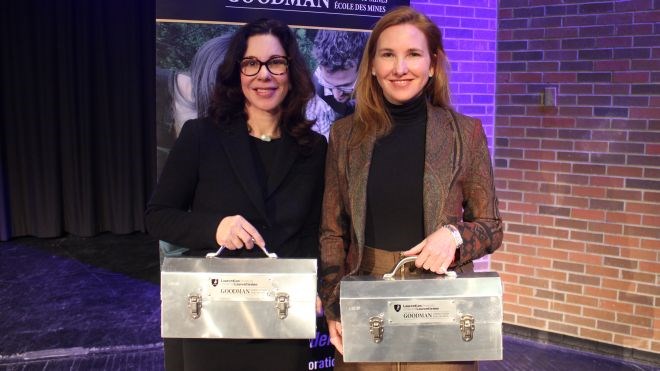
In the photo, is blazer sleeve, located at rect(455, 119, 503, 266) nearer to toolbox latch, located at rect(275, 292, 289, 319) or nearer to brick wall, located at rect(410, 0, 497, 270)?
toolbox latch, located at rect(275, 292, 289, 319)

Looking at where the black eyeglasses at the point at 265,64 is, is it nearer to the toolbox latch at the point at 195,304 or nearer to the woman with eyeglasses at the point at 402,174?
the woman with eyeglasses at the point at 402,174

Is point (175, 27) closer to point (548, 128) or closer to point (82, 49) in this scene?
point (548, 128)

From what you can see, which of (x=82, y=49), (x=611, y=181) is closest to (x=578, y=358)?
(x=611, y=181)

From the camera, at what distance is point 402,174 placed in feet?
5.56

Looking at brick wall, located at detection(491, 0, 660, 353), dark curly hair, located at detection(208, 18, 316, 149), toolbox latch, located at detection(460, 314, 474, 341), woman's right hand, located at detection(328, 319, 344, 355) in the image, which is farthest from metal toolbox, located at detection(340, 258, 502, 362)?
brick wall, located at detection(491, 0, 660, 353)

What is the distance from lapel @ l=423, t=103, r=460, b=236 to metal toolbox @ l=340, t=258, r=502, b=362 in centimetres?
24

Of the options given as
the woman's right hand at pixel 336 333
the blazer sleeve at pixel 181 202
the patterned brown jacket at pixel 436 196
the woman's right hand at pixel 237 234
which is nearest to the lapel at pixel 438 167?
the patterned brown jacket at pixel 436 196

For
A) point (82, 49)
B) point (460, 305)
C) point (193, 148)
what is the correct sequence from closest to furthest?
point (460, 305) < point (193, 148) < point (82, 49)

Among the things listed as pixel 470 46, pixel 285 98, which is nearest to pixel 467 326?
pixel 285 98

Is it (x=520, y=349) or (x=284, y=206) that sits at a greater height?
(x=284, y=206)

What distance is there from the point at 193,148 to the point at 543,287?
9.86 ft

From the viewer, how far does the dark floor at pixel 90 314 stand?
3.80 m

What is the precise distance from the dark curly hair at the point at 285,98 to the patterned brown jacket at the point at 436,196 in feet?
0.53

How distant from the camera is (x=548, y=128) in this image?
3900 mm
